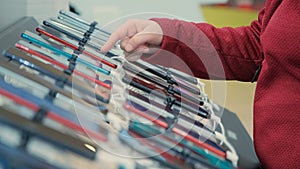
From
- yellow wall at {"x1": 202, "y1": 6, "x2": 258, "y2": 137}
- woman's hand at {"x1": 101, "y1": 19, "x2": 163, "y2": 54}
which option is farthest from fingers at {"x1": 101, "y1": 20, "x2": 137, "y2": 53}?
yellow wall at {"x1": 202, "y1": 6, "x2": 258, "y2": 137}

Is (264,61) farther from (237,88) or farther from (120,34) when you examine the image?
(237,88)

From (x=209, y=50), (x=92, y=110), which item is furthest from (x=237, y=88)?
(x=92, y=110)

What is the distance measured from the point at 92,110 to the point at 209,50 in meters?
0.30

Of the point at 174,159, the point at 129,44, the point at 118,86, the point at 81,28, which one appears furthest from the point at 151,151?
the point at 81,28

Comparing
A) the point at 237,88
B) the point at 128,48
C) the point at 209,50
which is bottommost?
the point at 237,88

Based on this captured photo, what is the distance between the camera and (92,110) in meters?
0.41

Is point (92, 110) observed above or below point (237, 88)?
above

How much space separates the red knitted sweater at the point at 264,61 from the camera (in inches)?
20.6

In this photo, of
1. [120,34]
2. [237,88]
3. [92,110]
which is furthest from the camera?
[237,88]

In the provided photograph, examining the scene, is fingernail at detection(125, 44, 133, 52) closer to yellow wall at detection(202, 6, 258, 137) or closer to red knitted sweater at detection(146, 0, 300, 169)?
red knitted sweater at detection(146, 0, 300, 169)

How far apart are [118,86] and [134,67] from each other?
0.40 feet

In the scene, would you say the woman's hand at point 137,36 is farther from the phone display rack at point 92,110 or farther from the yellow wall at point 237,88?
the yellow wall at point 237,88

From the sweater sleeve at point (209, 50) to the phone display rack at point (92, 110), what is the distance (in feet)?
0.10

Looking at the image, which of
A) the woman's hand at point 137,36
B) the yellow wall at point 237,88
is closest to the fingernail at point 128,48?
the woman's hand at point 137,36
